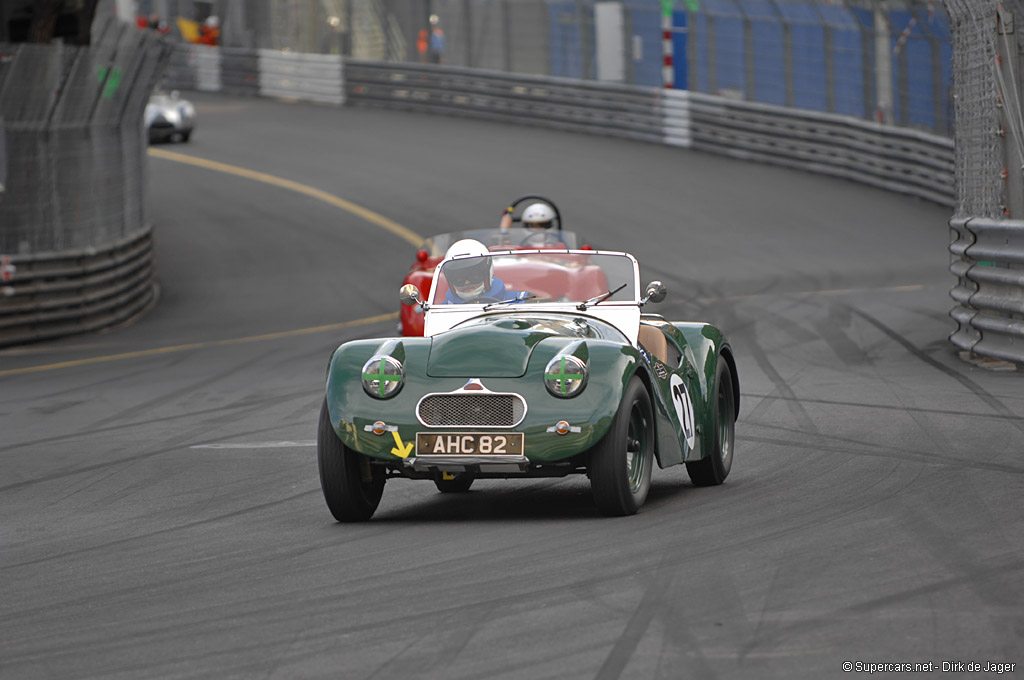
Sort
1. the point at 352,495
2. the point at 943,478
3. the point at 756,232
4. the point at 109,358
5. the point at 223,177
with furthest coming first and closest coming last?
the point at 223,177 < the point at 756,232 < the point at 109,358 < the point at 943,478 < the point at 352,495

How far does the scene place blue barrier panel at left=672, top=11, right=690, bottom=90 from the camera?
32844mm

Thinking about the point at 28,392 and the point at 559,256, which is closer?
the point at 559,256

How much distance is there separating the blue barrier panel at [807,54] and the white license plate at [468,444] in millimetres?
22462

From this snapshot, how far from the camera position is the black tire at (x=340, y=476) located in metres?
7.59

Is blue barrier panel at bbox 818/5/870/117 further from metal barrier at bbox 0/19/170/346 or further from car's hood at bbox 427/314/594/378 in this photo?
car's hood at bbox 427/314/594/378

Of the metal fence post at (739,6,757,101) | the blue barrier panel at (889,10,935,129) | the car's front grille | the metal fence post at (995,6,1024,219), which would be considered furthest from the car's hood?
the metal fence post at (739,6,757,101)

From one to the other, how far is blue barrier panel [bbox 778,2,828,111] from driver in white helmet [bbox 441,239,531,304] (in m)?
20.5

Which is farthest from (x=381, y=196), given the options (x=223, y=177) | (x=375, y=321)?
(x=375, y=321)

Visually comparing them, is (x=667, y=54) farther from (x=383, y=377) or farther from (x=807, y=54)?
(x=383, y=377)

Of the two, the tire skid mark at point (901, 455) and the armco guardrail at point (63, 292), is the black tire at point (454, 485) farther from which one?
the armco guardrail at point (63, 292)

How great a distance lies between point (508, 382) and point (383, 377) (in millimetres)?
583

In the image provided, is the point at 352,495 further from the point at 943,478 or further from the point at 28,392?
the point at 28,392

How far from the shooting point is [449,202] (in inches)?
1102

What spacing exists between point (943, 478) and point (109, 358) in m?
10.6
